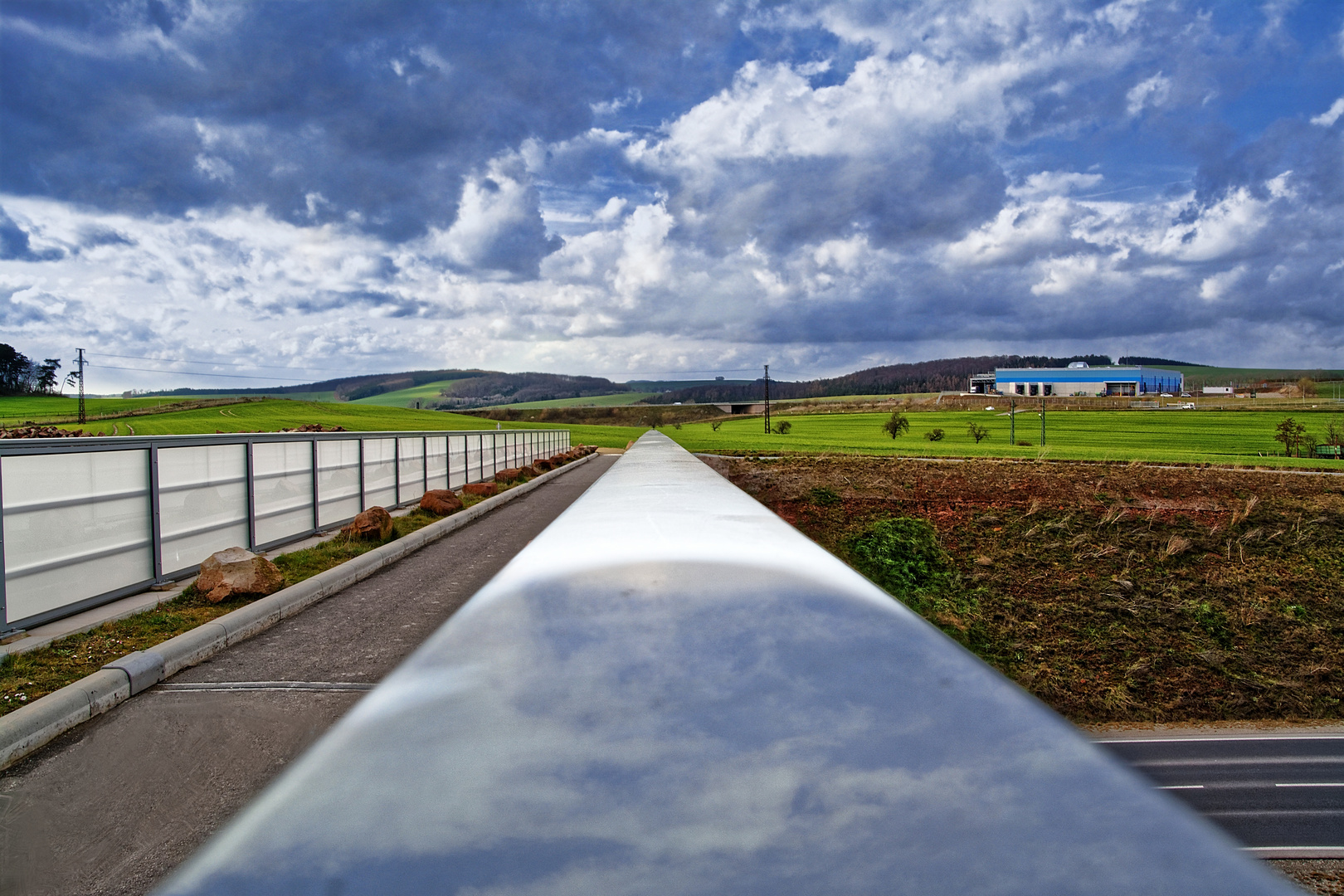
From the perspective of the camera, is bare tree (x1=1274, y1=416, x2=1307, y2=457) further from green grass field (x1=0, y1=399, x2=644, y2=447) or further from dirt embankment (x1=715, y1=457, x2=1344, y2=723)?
green grass field (x1=0, y1=399, x2=644, y2=447)

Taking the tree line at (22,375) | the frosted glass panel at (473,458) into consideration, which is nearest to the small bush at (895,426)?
the frosted glass panel at (473,458)

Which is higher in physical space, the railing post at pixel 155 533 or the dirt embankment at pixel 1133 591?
the railing post at pixel 155 533

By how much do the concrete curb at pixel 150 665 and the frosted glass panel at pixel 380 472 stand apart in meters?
6.08

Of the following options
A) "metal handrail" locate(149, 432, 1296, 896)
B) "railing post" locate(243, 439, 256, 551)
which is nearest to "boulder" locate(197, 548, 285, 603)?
"railing post" locate(243, 439, 256, 551)

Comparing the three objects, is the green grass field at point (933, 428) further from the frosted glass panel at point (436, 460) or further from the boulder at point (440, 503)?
the boulder at point (440, 503)

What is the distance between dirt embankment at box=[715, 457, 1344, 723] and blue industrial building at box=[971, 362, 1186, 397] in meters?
116

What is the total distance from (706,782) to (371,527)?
35.9 ft

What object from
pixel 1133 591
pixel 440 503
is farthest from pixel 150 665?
pixel 1133 591

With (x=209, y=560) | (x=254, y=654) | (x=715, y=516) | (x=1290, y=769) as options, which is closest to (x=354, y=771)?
(x=715, y=516)

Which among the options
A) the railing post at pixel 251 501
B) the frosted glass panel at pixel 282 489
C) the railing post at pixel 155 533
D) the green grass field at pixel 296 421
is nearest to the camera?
the railing post at pixel 155 533

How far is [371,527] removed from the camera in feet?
34.9

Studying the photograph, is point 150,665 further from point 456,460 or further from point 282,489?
point 456,460

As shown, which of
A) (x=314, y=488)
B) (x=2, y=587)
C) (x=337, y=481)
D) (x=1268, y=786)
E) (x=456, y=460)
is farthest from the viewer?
(x=1268, y=786)

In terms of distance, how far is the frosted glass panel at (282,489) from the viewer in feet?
33.8
